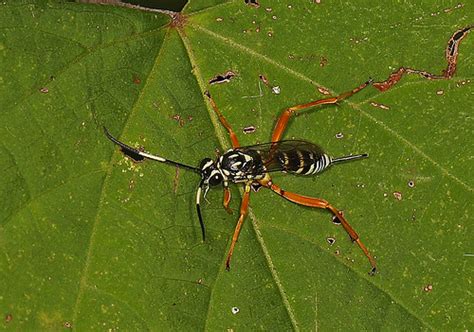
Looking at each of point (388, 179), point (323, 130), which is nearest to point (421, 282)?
point (388, 179)

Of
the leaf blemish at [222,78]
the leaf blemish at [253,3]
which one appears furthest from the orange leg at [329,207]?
the leaf blemish at [253,3]

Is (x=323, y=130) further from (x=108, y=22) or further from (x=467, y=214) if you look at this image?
(x=108, y=22)

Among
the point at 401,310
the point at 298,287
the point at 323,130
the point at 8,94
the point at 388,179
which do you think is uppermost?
the point at 8,94

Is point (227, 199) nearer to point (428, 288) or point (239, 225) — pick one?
point (239, 225)

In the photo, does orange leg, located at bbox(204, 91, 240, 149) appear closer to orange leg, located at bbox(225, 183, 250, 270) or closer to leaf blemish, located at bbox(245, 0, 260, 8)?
orange leg, located at bbox(225, 183, 250, 270)

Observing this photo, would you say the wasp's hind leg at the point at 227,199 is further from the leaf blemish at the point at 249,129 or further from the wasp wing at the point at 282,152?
the leaf blemish at the point at 249,129

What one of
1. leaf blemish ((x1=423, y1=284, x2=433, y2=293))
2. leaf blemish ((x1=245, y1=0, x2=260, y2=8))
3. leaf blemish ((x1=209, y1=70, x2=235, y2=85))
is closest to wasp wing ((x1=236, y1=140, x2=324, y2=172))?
leaf blemish ((x1=209, y1=70, x2=235, y2=85))

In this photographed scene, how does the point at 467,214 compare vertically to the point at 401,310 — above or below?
above
